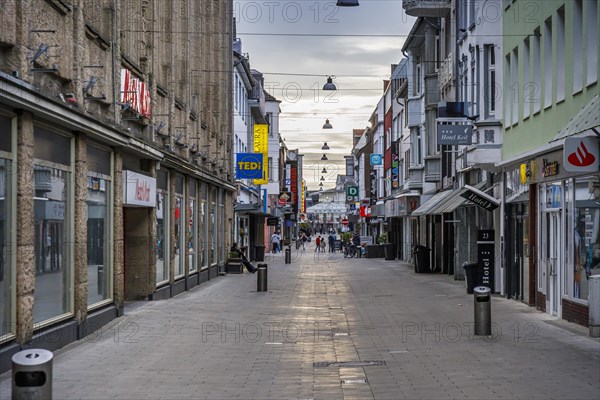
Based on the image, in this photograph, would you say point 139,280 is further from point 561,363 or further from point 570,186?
point 561,363

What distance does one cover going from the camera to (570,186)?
18.8 m

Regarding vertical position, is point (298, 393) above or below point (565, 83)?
below

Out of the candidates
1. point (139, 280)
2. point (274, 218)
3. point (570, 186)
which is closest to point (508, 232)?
point (570, 186)

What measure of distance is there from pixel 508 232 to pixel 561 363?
12.8m

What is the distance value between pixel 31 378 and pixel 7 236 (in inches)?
202

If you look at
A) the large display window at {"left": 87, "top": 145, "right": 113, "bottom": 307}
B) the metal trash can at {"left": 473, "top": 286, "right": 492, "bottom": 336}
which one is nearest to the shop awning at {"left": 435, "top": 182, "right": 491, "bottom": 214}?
the metal trash can at {"left": 473, "top": 286, "right": 492, "bottom": 336}

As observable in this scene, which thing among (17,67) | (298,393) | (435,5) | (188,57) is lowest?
(298,393)

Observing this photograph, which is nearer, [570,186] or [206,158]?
[570,186]

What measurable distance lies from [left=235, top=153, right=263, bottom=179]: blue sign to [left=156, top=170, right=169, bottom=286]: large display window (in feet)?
61.1

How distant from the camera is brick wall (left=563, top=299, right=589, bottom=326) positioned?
17578 mm

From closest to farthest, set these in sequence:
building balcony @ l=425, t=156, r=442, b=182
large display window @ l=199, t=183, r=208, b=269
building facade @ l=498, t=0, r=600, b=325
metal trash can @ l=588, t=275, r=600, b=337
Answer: metal trash can @ l=588, t=275, r=600, b=337 → building facade @ l=498, t=0, r=600, b=325 → large display window @ l=199, t=183, r=208, b=269 → building balcony @ l=425, t=156, r=442, b=182

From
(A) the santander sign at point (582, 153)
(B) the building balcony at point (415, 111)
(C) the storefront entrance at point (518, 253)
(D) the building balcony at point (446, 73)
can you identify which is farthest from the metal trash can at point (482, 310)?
(B) the building balcony at point (415, 111)

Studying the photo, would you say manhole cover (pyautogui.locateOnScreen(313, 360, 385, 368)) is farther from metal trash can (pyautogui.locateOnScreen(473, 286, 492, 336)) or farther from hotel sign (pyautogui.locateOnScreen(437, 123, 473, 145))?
hotel sign (pyautogui.locateOnScreen(437, 123, 473, 145))

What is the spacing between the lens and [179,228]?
95.5 feet
